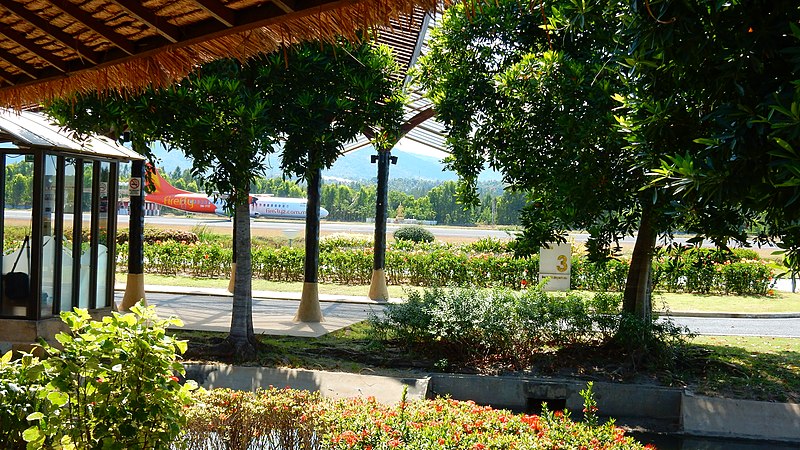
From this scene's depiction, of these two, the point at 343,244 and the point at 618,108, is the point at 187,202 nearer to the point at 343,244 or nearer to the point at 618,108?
the point at 343,244

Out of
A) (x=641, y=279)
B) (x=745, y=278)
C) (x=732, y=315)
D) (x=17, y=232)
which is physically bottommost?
Answer: (x=732, y=315)

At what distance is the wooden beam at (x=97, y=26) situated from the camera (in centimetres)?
518

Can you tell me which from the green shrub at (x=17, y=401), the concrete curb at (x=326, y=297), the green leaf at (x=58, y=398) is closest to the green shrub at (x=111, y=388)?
the green leaf at (x=58, y=398)

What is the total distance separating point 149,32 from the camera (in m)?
5.34

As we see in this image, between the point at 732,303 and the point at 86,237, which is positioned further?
the point at 732,303

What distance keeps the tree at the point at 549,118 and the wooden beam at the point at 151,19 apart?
6.10 meters

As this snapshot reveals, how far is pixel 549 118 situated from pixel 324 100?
3.59 metres

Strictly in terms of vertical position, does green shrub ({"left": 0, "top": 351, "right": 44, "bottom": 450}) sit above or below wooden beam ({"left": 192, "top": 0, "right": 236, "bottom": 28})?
below

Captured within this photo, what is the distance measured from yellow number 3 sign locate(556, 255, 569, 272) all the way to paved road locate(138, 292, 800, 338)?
4.21 m

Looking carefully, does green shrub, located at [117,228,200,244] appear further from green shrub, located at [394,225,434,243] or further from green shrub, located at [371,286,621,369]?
green shrub, located at [371,286,621,369]

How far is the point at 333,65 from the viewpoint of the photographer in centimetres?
1365

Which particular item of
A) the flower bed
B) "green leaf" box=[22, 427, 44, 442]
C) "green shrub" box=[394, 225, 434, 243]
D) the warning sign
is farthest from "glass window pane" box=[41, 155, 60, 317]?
"green shrub" box=[394, 225, 434, 243]

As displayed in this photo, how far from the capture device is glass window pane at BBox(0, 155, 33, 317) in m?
11.8

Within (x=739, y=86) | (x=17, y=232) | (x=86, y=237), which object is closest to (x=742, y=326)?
(x=86, y=237)
